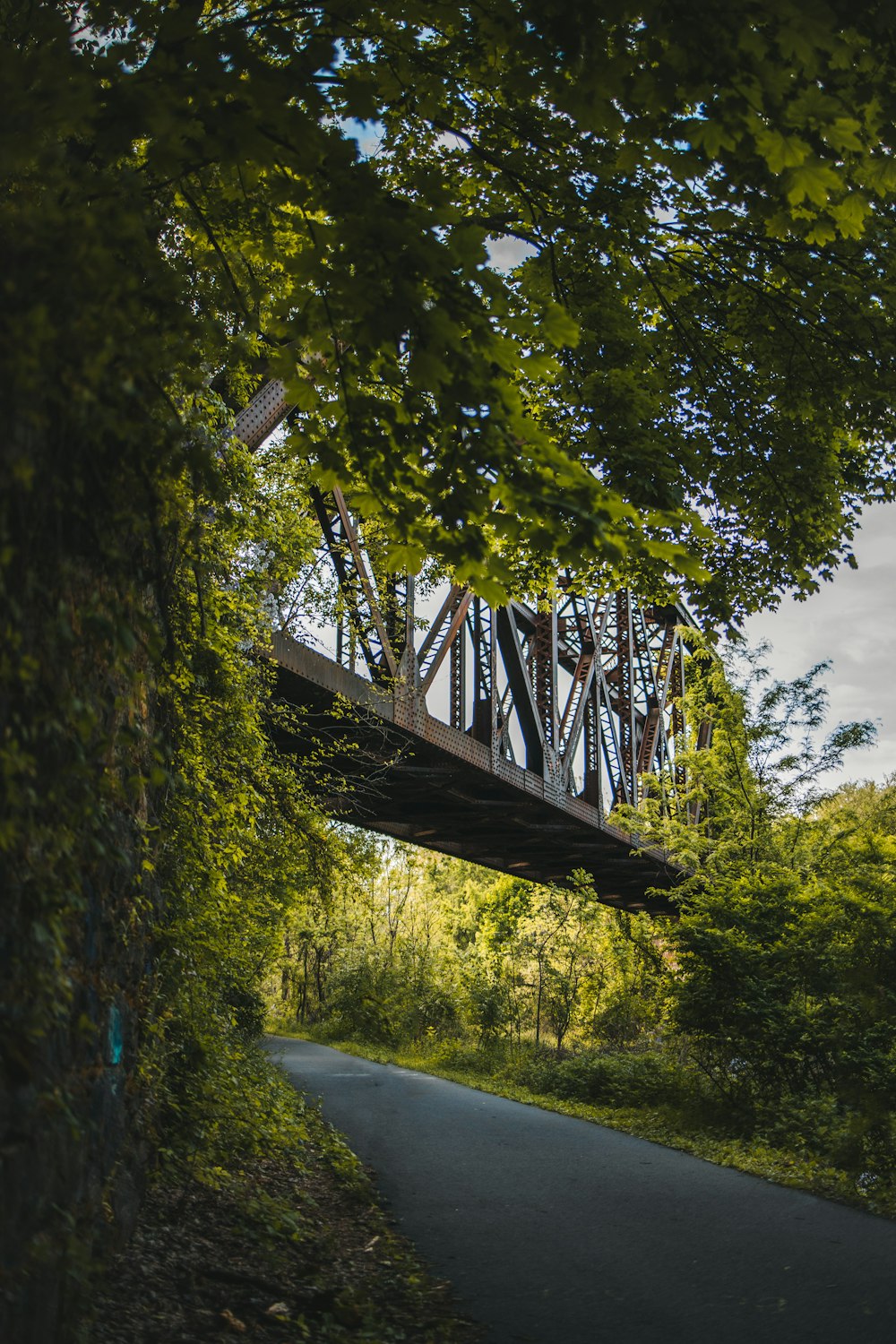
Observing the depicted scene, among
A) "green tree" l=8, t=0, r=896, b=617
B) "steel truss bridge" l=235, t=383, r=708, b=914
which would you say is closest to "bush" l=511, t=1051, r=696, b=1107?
"steel truss bridge" l=235, t=383, r=708, b=914

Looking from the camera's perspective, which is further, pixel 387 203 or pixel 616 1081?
pixel 616 1081

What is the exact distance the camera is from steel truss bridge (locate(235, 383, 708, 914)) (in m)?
11.3

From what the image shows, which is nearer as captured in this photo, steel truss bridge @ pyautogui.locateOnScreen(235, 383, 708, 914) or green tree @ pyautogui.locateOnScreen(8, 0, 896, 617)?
green tree @ pyautogui.locateOnScreen(8, 0, 896, 617)

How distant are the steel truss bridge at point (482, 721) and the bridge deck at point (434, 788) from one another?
0.12ft

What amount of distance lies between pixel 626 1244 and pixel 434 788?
1029 centimetres

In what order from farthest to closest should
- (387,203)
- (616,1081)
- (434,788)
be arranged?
(434,788), (616,1081), (387,203)

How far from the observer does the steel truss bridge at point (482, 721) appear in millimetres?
11297

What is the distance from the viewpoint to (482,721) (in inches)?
631

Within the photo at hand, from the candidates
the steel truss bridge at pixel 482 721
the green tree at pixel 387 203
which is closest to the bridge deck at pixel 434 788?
the steel truss bridge at pixel 482 721

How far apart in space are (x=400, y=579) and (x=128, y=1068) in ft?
28.6

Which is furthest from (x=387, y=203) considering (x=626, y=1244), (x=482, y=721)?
(x=482, y=721)

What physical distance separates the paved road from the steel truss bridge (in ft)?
12.9

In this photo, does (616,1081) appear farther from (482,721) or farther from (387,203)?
(387,203)

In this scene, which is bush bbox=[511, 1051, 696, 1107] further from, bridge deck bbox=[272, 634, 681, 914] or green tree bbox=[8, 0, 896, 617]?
green tree bbox=[8, 0, 896, 617]
